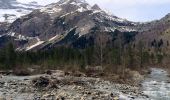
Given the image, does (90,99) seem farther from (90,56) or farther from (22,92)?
(90,56)

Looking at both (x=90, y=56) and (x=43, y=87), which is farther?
(x=90, y=56)

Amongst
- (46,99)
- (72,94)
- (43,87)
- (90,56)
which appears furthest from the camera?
(90,56)

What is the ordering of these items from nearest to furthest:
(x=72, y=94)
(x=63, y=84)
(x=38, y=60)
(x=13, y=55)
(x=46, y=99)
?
(x=46, y=99) < (x=72, y=94) < (x=63, y=84) < (x=13, y=55) < (x=38, y=60)

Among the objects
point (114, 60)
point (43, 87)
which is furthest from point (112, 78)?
point (114, 60)

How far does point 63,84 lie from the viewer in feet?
244

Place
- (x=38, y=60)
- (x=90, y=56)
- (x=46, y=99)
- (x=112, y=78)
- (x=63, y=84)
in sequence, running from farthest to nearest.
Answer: (x=38, y=60) → (x=90, y=56) → (x=112, y=78) → (x=63, y=84) → (x=46, y=99)

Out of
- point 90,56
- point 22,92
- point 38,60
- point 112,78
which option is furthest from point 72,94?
point 38,60

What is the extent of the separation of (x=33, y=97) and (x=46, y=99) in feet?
10.2

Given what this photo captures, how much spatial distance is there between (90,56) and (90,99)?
125 metres

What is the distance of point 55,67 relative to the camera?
16325cm

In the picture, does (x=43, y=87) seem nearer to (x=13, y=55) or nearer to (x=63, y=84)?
(x=63, y=84)

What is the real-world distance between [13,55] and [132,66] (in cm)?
5023

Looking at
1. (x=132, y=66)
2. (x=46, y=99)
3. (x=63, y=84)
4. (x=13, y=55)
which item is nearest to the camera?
(x=46, y=99)

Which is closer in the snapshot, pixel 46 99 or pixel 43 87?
pixel 46 99
